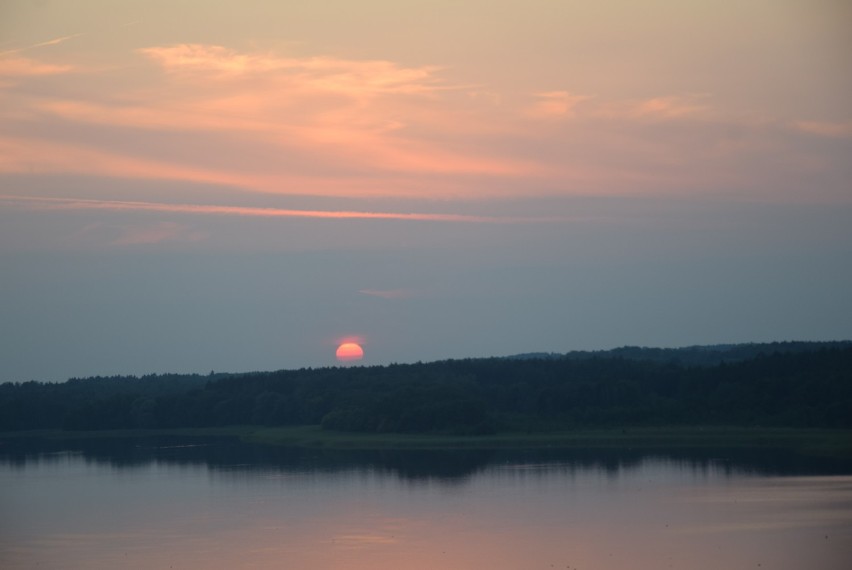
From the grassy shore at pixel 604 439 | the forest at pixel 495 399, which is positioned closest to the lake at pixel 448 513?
the grassy shore at pixel 604 439

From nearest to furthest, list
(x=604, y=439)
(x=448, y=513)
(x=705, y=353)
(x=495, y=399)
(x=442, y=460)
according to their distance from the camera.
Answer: (x=448, y=513) < (x=442, y=460) < (x=604, y=439) < (x=495, y=399) < (x=705, y=353)

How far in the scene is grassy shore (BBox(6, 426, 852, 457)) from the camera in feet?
159

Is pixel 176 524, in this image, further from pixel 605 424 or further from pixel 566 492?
pixel 605 424

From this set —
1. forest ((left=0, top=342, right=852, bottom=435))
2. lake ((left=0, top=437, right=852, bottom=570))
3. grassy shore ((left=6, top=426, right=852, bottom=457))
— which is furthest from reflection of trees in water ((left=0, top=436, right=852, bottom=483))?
forest ((left=0, top=342, right=852, bottom=435))

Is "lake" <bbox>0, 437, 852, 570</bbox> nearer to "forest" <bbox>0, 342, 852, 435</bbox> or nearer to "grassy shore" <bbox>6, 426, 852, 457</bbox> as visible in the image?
"grassy shore" <bbox>6, 426, 852, 457</bbox>

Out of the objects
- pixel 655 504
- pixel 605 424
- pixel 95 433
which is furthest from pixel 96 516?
pixel 95 433

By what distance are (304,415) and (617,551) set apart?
188 ft

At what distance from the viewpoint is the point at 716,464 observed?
41875 mm

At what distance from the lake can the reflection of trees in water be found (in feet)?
0.54

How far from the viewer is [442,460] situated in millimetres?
49188

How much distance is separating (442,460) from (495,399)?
88.2 feet

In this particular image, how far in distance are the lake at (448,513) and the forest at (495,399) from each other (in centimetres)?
1205

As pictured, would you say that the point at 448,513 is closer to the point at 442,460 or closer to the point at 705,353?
the point at 442,460

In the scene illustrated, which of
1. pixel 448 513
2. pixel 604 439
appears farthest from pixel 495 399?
pixel 448 513
